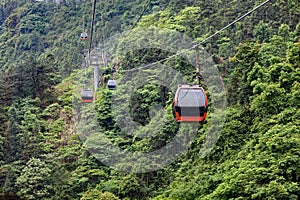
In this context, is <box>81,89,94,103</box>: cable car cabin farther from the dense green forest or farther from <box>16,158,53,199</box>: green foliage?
<box>16,158,53,199</box>: green foliage

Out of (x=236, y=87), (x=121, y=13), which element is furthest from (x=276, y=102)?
(x=121, y=13)

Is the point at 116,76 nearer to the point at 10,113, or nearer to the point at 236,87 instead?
the point at 10,113

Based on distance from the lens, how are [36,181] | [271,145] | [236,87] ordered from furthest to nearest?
[36,181]
[236,87]
[271,145]

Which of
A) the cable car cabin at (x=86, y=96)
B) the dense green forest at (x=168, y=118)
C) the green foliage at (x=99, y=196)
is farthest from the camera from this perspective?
the cable car cabin at (x=86, y=96)

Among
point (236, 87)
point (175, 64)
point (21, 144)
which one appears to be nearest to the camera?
point (236, 87)

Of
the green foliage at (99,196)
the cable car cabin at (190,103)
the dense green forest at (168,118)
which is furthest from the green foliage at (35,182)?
the cable car cabin at (190,103)

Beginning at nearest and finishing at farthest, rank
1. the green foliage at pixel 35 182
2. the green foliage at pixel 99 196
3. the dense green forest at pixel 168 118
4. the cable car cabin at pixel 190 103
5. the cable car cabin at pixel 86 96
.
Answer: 1. the cable car cabin at pixel 190 103
2. the dense green forest at pixel 168 118
3. the green foliage at pixel 99 196
4. the green foliage at pixel 35 182
5. the cable car cabin at pixel 86 96

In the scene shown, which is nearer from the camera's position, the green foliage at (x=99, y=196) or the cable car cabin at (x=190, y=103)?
the cable car cabin at (x=190, y=103)

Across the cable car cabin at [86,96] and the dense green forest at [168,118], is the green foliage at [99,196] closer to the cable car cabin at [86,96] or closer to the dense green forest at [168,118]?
the dense green forest at [168,118]

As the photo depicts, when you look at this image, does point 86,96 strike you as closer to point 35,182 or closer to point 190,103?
point 35,182
